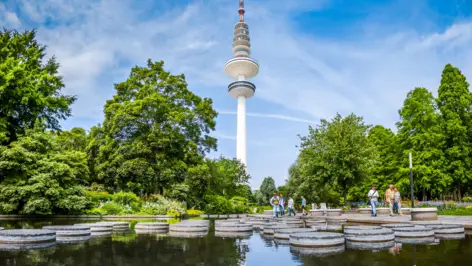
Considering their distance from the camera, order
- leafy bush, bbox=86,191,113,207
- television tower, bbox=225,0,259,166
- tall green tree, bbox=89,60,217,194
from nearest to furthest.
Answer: leafy bush, bbox=86,191,113,207
tall green tree, bbox=89,60,217,194
television tower, bbox=225,0,259,166

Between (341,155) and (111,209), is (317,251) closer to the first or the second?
(111,209)

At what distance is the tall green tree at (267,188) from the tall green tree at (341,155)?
54428 millimetres

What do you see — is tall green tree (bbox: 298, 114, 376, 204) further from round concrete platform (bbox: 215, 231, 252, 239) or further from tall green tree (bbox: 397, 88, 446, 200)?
round concrete platform (bbox: 215, 231, 252, 239)

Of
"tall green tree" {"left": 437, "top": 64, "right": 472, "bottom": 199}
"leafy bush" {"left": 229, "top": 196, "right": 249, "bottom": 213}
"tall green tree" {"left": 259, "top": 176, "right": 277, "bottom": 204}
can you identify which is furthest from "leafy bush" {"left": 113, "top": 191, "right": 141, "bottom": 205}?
"tall green tree" {"left": 259, "top": 176, "right": 277, "bottom": 204}

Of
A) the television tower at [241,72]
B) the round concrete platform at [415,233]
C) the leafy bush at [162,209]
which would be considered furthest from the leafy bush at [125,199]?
the television tower at [241,72]

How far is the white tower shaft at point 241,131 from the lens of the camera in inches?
3304

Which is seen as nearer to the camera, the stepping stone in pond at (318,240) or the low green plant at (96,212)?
the stepping stone in pond at (318,240)

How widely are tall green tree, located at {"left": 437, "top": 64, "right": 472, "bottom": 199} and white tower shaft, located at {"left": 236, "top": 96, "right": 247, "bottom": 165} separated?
50452 millimetres

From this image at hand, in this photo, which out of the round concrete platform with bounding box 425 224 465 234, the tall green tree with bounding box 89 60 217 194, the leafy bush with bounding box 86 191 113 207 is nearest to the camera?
the round concrete platform with bounding box 425 224 465 234

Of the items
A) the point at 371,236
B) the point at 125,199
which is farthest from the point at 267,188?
the point at 371,236

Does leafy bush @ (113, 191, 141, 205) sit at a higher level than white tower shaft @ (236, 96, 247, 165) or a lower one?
lower

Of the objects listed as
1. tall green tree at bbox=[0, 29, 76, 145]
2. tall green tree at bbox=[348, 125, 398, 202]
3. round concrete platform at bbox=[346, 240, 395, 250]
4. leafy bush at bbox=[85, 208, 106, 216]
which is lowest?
round concrete platform at bbox=[346, 240, 395, 250]

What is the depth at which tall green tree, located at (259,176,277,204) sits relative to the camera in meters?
84.4

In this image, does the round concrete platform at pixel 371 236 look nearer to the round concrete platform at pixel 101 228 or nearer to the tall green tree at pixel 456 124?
the round concrete platform at pixel 101 228
